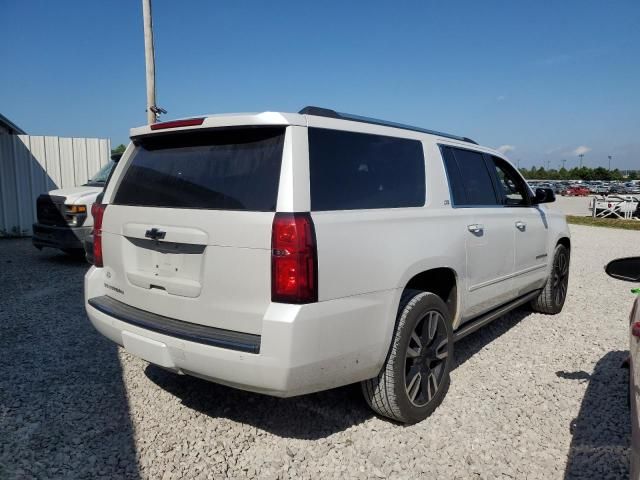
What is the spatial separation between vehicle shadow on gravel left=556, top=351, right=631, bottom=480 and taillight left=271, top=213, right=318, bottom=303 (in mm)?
1827

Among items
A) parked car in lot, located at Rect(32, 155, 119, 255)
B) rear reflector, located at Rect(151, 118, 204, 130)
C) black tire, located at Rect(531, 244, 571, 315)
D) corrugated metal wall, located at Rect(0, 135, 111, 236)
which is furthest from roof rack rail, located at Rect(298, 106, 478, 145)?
corrugated metal wall, located at Rect(0, 135, 111, 236)

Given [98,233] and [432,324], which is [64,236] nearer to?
[98,233]

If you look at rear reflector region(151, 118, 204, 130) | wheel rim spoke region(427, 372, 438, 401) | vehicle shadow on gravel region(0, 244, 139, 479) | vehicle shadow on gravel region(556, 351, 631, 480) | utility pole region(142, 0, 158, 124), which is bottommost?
vehicle shadow on gravel region(556, 351, 631, 480)

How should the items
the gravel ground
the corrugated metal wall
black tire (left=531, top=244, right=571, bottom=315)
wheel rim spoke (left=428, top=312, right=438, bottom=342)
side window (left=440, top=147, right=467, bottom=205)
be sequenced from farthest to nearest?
1. the corrugated metal wall
2. black tire (left=531, top=244, right=571, bottom=315)
3. side window (left=440, top=147, right=467, bottom=205)
4. wheel rim spoke (left=428, top=312, right=438, bottom=342)
5. the gravel ground

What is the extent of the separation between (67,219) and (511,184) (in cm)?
708

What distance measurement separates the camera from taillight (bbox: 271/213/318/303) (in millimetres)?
2291

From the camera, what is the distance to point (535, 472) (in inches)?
104

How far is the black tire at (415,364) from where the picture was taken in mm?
2865

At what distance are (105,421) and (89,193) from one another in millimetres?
6181

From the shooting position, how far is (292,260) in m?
2.29

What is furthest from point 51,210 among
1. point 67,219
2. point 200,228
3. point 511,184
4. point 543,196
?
point 543,196

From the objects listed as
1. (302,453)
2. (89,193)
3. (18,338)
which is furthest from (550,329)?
(89,193)

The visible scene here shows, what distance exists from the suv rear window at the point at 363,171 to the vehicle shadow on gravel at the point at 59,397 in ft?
6.17

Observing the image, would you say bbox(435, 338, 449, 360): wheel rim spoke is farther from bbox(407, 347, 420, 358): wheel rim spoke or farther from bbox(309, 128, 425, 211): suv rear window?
bbox(309, 128, 425, 211): suv rear window
